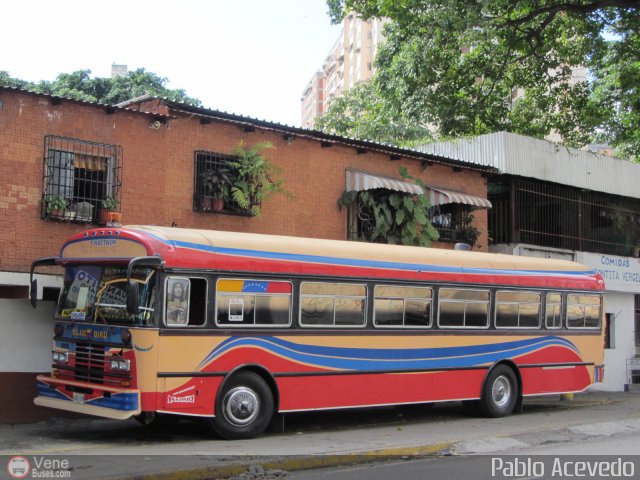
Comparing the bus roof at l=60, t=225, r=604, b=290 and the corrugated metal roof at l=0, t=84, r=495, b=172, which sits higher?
the corrugated metal roof at l=0, t=84, r=495, b=172

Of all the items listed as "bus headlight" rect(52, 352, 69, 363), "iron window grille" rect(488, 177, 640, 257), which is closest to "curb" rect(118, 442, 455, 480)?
"bus headlight" rect(52, 352, 69, 363)

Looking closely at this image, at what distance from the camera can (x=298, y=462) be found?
32.0 ft

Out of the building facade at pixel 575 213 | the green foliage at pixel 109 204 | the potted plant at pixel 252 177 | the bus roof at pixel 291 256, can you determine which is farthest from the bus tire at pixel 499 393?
the green foliage at pixel 109 204

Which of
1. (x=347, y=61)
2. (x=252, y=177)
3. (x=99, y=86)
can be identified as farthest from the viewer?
(x=347, y=61)

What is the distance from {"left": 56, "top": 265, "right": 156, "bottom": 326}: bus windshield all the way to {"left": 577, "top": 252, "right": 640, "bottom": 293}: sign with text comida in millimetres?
15867

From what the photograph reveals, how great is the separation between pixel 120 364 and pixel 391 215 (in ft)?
30.3

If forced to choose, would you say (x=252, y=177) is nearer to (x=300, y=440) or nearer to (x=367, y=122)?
(x=300, y=440)

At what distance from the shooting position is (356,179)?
18.1 m

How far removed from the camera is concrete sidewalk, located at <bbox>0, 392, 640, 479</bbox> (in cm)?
934

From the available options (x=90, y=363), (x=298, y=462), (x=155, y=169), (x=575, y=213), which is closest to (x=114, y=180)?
(x=155, y=169)

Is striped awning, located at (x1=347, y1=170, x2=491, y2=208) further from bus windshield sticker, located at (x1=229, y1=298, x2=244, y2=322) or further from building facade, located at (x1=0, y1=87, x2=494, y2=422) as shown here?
bus windshield sticker, located at (x1=229, y1=298, x2=244, y2=322)

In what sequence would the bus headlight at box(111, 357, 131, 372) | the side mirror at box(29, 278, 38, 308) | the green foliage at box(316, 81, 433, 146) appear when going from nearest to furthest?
the bus headlight at box(111, 357, 131, 372) → the side mirror at box(29, 278, 38, 308) → the green foliage at box(316, 81, 433, 146)

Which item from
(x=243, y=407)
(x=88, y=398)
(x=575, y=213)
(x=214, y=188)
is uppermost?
(x=575, y=213)

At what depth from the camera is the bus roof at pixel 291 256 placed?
36.4ft
